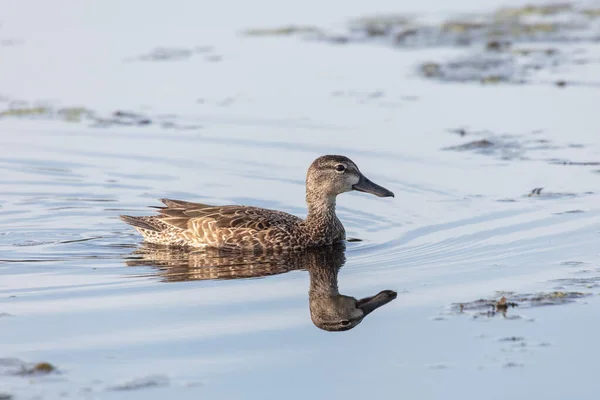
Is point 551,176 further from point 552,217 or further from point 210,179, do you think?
point 210,179

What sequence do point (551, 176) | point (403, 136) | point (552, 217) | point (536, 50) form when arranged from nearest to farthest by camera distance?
point (552, 217)
point (551, 176)
point (403, 136)
point (536, 50)

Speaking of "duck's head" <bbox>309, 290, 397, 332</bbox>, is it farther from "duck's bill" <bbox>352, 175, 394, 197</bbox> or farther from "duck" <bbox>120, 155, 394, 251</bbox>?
"duck's bill" <bbox>352, 175, 394, 197</bbox>

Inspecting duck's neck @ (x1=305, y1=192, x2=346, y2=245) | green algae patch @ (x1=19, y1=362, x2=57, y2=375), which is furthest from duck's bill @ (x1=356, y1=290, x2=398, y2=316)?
green algae patch @ (x1=19, y1=362, x2=57, y2=375)

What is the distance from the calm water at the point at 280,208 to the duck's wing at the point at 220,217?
1.58ft

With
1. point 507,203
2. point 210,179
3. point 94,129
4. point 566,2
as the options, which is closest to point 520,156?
point 507,203

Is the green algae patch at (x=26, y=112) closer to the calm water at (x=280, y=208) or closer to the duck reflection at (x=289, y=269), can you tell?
the calm water at (x=280, y=208)

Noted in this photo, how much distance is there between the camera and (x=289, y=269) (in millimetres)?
11062

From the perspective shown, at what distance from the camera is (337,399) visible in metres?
7.40

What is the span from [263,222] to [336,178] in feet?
3.00

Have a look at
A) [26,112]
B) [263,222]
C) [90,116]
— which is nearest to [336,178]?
[263,222]

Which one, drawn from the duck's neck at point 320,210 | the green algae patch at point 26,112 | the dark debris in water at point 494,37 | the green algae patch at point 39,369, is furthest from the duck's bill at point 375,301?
the dark debris in water at point 494,37

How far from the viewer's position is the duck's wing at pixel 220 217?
39.2 feet

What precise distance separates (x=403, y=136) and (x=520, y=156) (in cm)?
176

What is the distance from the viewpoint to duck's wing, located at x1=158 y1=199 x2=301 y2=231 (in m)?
12.0
